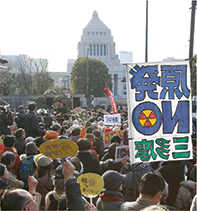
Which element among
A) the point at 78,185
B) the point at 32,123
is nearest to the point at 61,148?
the point at 78,185

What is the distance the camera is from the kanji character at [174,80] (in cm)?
399

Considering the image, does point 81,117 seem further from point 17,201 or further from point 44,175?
point 17,201

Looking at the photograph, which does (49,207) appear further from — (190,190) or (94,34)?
(94,34)

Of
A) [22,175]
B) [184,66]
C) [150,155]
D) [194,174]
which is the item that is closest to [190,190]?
[194,174]

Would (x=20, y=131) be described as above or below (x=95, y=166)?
above

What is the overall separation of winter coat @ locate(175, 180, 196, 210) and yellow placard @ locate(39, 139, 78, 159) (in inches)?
87.9

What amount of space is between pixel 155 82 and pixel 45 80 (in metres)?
47.0

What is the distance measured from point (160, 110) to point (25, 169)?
7.66 ft

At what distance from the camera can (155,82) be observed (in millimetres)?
3988

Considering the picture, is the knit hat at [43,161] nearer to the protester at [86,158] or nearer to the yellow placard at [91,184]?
the yellow placard at [91,184]

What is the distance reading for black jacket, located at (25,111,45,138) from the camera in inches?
247

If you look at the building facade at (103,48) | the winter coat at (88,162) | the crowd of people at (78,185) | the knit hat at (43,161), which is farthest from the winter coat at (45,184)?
the building facade at (103,48)

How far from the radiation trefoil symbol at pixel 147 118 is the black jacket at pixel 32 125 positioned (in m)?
3.21

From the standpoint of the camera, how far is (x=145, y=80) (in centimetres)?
396
